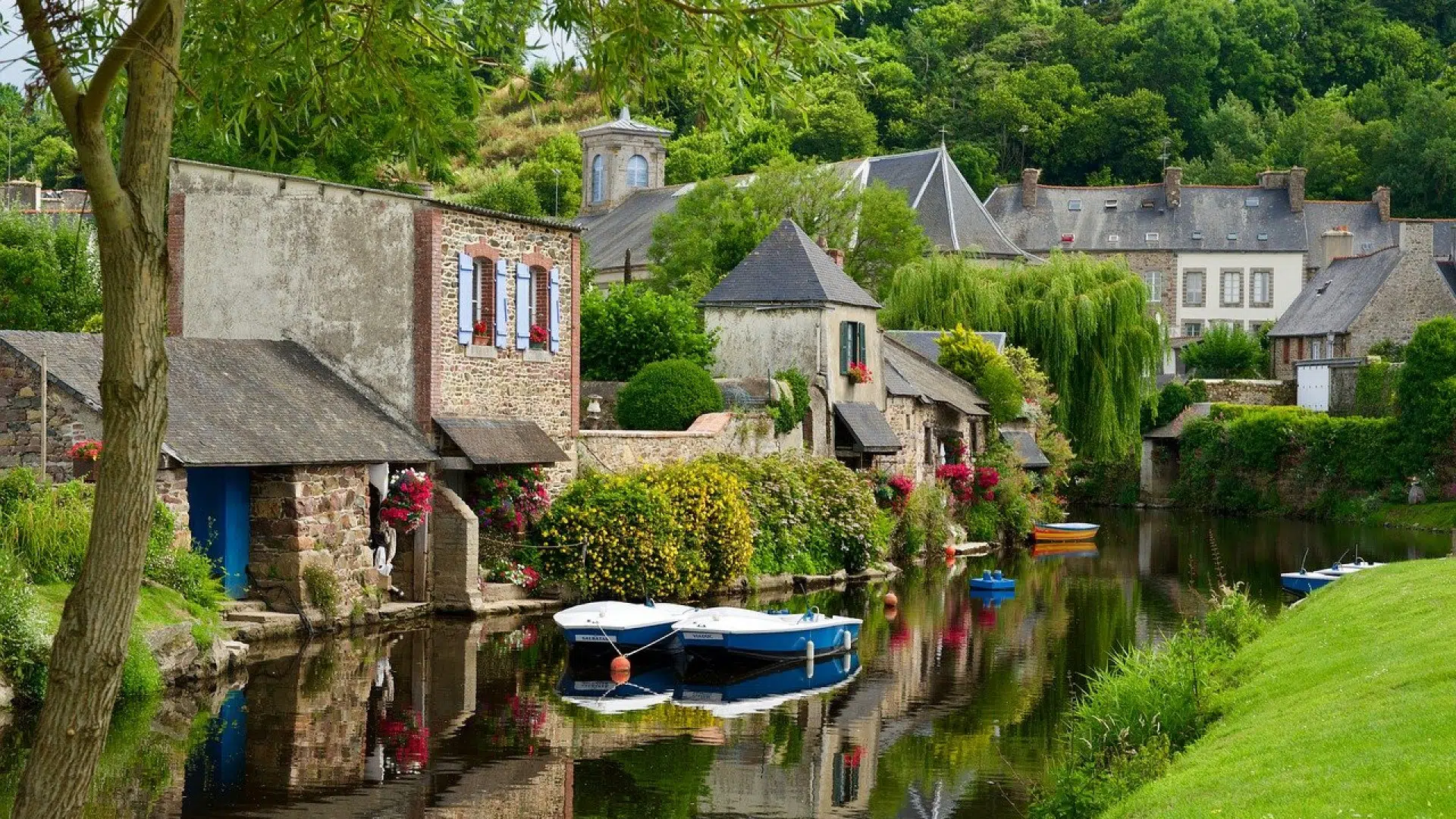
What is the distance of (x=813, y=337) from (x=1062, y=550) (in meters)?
10.2

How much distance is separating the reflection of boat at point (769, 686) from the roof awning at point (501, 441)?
6.12 metres

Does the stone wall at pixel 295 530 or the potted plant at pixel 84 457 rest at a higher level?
the potted plant at pixel 84 457

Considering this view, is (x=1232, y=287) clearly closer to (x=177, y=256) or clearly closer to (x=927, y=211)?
(x=927, y=211)

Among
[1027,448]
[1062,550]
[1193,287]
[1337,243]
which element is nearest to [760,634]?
[1062,550]

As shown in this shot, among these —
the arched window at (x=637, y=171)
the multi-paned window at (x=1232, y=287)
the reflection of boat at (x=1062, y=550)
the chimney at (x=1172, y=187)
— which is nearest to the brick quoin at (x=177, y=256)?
the reflection of boat at (x=1062, y=550)

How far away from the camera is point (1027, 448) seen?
45844 millimetres

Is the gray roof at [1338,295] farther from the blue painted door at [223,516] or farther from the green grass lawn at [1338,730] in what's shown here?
the blue painted door at [223,516]

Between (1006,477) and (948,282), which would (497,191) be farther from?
(1006,477)

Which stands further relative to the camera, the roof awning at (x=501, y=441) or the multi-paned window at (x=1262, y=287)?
the multi-paned window at (x=1262, y=287)

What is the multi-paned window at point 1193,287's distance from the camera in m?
78.4

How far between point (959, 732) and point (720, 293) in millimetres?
19548

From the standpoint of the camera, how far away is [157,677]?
58.9 ft

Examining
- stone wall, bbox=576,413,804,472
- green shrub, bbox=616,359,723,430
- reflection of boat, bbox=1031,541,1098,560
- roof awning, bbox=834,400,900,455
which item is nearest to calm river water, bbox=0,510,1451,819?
stone wall, bbox=576,413,804,472

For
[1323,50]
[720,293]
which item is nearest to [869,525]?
[720,293]
